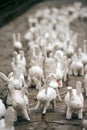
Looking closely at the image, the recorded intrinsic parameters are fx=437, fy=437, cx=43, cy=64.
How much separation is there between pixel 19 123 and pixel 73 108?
39.7 inches

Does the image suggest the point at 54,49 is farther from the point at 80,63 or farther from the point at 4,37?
the point at 4,37

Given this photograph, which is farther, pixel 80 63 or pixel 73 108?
pixel 80 63

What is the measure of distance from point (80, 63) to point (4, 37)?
6029 mm

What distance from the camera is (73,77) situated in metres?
10.7

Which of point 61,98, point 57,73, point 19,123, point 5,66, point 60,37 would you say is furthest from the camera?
point 60,37

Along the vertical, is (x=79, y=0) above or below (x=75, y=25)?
above

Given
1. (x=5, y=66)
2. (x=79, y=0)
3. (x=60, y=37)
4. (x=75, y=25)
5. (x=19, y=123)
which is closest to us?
(x=19, y=123)

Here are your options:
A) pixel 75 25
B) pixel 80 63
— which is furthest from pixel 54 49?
pixel 75 25

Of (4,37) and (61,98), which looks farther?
(4,37)

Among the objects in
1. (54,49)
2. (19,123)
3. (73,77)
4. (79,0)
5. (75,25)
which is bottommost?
(19,123)

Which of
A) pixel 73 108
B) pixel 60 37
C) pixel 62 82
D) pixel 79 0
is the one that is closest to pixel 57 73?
pixel 62 82

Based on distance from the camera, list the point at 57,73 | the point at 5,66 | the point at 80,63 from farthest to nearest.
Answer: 1. the point at 5,66
2. the point at 80,63
3. the point at 57,73

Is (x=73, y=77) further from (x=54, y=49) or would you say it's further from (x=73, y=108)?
(x=73, y=108)

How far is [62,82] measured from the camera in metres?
10.2
